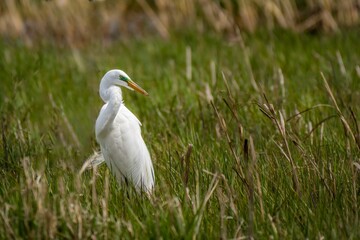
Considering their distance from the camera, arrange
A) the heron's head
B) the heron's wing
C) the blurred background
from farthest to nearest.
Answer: the blurred background < the heron's wing < the heron's head

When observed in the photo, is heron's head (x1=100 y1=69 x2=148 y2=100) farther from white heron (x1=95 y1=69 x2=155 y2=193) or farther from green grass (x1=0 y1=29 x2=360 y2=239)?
green grass (x1=0 y1=29 x2=360 y2=239)

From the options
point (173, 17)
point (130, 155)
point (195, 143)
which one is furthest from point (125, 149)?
point (173, 17)

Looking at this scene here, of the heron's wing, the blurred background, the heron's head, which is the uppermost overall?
the heron's head

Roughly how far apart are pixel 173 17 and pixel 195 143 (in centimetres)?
386

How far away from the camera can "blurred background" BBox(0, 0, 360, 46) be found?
23.3 feet

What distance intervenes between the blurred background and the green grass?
27 centimetres

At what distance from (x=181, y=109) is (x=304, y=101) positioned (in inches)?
30.4

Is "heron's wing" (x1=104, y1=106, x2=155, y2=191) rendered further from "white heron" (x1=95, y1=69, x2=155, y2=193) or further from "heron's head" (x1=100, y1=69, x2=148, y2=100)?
"heron's head" (x1=100, y1=69, x2=148, y2=100)

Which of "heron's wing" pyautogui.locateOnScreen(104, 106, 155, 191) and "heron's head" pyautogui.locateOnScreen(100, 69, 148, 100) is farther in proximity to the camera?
"heron's wing" pyautogui.locateOnScreen(104, 106, 155, 191)

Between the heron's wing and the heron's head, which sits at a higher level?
the heron's head

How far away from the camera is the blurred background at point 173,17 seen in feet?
23.3

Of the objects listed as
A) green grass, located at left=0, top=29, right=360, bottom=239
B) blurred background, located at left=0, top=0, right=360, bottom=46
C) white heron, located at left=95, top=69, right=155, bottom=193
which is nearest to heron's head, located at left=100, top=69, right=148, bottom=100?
white heron, located at left=95, top=69, right=155, bottom=193

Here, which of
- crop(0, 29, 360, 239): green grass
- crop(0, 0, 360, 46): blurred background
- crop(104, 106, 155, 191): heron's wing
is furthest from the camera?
crop(0, 0, 360, 46): blurred background

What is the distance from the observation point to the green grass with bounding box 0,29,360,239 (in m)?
2.73
